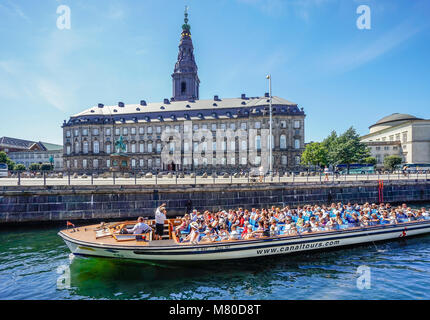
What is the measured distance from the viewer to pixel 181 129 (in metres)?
63.2

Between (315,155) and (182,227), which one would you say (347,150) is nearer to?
(315,155)

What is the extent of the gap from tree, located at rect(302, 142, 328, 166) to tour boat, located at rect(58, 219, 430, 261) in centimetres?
3856

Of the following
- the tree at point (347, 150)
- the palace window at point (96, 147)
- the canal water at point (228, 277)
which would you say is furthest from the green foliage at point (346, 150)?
the palace window at point (96, 147)

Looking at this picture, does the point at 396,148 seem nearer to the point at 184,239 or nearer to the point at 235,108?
the point at 235,108

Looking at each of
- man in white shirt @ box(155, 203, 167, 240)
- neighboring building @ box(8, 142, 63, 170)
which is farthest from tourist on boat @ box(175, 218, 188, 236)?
neighboring building @ box(8, 142, 63, 170)

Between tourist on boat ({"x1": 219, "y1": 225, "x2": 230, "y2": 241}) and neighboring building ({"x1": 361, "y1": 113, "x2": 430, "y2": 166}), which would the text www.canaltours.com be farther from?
neighboring building ({"x1": 361, "y1": 113, "x2": 430, "y2": 166})

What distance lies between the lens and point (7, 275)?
9.20 metres

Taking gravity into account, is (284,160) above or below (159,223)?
above

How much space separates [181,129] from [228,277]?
55.8m

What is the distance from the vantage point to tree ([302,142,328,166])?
4881 cm

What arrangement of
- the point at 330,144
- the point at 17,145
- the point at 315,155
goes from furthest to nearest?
the point at 17,145 < the point at 330,144 < the point at 315,155

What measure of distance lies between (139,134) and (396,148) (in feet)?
216

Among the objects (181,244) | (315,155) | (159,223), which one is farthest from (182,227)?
(315,155)
